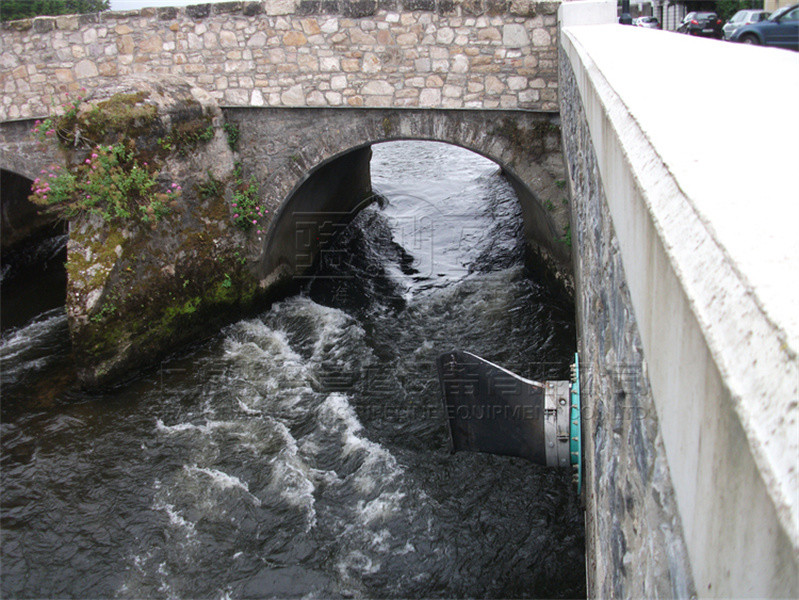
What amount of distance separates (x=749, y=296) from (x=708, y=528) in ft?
1.13

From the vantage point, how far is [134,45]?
7.72 meters

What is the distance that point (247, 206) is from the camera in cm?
788

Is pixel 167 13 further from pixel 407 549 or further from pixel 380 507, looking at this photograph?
pixel 407 549

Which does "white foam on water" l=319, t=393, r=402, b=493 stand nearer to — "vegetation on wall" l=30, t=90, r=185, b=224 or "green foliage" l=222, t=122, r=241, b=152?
"vegetation on wall" l=30, t=90, r=185, b=224

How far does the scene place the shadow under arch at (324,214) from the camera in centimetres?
777

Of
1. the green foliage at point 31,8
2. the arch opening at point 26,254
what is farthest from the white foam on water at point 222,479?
the green foliage at point 31,8

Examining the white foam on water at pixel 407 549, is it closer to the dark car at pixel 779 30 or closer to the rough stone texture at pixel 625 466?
the rough stone texture at pixel 625 466

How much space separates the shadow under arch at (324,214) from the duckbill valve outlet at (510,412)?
3.24 meters

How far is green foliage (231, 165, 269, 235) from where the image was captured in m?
7.86

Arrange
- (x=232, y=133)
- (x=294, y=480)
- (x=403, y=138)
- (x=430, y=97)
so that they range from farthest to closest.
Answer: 1. (x=232, y=133)
2. (x=403, y=138)
3. (x=430, y=97)
4. (x=294, y=480)

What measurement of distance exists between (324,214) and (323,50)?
131 inches

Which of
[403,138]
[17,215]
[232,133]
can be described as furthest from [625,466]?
[17,215]

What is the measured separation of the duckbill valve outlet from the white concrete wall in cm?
239

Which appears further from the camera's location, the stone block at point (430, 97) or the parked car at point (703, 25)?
the parked car at point (703, 25)
